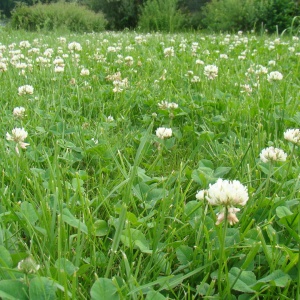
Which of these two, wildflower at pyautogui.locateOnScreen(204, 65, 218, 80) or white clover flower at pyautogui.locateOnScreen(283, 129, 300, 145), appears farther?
wildflower at pyautogui.locateOnScreen(204, 65, 218, 80)

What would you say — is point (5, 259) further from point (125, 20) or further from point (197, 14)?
point (125, 20)

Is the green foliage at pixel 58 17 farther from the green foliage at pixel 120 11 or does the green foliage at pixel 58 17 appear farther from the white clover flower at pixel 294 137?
the white clover flower at pixel 294 137

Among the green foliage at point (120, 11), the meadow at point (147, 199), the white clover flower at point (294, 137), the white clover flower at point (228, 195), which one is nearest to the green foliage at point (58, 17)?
the green foliage at point (120, 11)

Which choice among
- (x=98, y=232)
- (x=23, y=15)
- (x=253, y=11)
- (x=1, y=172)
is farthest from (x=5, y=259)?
→ (x=23, y=15)

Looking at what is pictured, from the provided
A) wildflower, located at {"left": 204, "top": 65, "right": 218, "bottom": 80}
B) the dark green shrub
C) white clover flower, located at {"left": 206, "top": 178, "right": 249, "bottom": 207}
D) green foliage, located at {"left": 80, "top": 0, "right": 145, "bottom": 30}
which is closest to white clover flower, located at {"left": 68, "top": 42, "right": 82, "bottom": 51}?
wildflower, located at {"left": 204, "top": 65, "right": 218, "bottom": 80}

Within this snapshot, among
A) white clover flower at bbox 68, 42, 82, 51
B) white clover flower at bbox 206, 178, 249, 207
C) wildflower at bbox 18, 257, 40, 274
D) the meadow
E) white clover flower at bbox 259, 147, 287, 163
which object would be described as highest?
white clover flower at bbox 68, 42, 82, 51

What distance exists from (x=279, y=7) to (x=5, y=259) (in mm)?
12894

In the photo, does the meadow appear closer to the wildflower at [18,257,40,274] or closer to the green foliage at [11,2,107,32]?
the wildflower at [18,257,40,274]

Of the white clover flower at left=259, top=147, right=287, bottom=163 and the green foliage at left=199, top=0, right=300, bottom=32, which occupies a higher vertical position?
the green foliage at left=199, top=0, right=300, bottom=32

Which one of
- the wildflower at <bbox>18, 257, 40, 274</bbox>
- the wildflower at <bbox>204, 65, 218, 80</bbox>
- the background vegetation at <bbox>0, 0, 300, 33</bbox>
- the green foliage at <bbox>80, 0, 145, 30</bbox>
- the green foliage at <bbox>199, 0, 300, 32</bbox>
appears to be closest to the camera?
the wildflower at <bbox>18, 257, 40, 274</bbox>

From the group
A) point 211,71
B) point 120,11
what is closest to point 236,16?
point 120,11

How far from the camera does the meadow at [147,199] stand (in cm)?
86

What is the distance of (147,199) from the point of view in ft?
4.06

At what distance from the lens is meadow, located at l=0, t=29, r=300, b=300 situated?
0.86m
